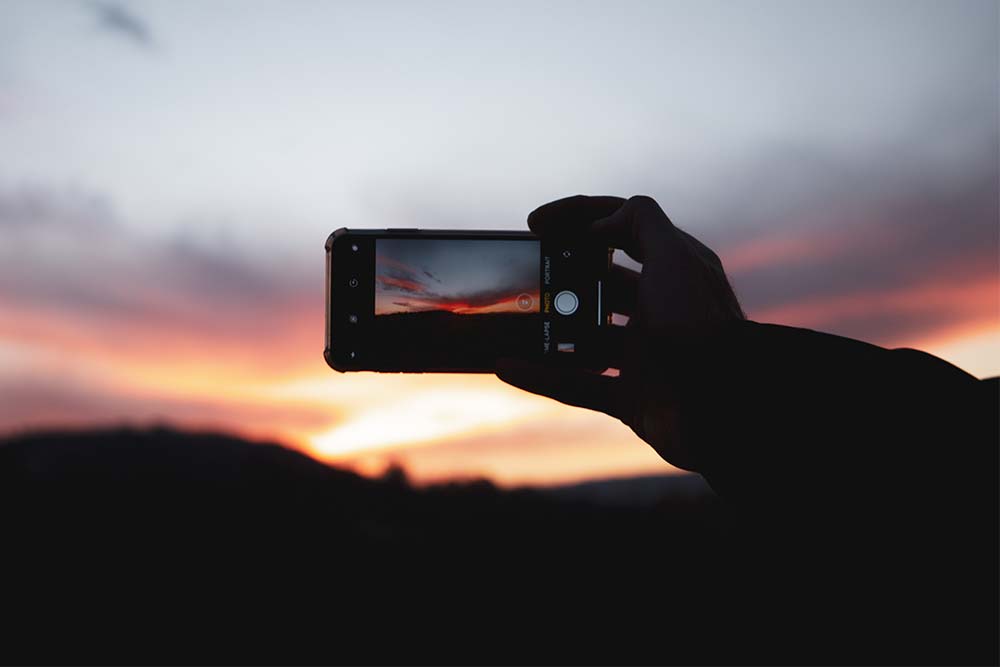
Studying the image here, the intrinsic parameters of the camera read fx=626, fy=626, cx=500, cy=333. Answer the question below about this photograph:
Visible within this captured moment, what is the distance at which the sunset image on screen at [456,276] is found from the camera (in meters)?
4.52

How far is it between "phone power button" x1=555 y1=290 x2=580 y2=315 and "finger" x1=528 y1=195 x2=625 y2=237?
450mm

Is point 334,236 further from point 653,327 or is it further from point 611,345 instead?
point 653,327

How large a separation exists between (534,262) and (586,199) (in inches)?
24.1

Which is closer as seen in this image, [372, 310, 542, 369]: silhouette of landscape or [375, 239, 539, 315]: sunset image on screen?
[372, 310, 542, 369]: silhouette of landscape

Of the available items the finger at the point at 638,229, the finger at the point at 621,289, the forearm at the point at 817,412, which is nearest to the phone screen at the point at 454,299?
the finger at the point at 621,289

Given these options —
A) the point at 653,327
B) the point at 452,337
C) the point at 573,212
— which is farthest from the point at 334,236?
the point at 653,327

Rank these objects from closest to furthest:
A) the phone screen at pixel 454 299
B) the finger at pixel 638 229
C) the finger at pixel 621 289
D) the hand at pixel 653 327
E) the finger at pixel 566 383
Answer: the hand at pixel 653 327 → the finger at pixel 638 229 → the finger at pixel 566 383 → the phone screen at pixel 454 299 → the finger at pixel 621 289

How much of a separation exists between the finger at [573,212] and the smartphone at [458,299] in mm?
187

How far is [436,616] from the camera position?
203ft

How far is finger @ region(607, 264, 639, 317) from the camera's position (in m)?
4.52

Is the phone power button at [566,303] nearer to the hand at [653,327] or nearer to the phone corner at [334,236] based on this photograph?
the hand at [653,327]

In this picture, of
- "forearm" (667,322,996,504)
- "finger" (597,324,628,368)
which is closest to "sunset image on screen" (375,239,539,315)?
Result: "finger" (597,324,628,368)

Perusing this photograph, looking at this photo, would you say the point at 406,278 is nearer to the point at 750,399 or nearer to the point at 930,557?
the point at 750,399

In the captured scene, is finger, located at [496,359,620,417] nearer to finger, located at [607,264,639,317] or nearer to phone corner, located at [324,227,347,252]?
finger, located at [607,264,639,317]
